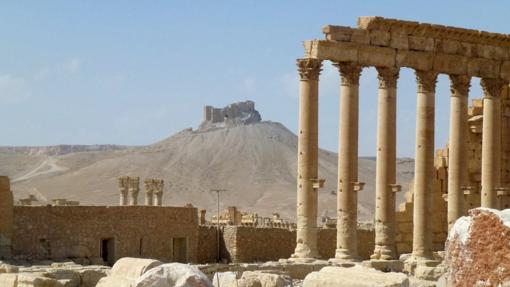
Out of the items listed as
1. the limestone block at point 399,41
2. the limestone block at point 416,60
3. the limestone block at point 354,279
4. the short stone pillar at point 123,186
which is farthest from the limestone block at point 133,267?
the short stone pillar at point 123,186

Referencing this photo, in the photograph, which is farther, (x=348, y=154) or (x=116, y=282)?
(x=348, y=154)

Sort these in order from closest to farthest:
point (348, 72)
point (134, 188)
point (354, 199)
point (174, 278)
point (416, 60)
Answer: point (174, 278), point (348, 72), point (354, 199), point (416, 60), point (134, 188)

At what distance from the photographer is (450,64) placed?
3706 centimetres

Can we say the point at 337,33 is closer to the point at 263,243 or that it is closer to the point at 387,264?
the point at 387,264

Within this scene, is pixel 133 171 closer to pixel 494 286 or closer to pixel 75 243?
pixel 75 243

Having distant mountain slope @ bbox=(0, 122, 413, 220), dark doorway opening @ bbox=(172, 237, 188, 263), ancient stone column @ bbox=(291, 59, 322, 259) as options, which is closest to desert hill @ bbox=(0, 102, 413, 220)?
distant mountain slope @ bbox=(0, 122, 413, 220)

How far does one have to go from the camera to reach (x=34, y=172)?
15912 cm

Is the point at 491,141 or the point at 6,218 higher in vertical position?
the point at 491,141

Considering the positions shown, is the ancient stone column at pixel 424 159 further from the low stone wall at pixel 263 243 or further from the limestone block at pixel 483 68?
the low stone wall at pixel 263 243

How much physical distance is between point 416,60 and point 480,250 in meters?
29.6

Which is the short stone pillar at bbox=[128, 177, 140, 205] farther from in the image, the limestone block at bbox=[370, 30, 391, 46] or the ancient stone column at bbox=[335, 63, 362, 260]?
the limestone block at bbox=[370, 30, 391, 46]

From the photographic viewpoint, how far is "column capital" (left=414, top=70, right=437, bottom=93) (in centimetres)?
3631

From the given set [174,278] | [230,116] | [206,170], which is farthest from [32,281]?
[230,116]

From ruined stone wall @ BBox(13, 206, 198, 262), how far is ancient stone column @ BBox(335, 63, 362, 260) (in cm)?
666
